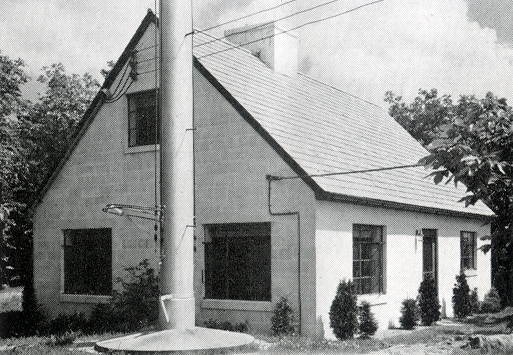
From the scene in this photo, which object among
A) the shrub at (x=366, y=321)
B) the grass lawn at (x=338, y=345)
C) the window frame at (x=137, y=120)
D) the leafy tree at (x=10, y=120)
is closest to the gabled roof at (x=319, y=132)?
the window frame at (x=137, y=120)

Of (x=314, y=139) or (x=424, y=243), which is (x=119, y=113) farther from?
(x=424, y=243)

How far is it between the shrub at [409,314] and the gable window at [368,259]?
2.48 ft

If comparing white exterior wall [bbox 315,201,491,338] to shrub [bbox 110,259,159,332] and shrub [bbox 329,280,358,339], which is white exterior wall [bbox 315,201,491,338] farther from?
shrub [bbox 110,259,159,332]

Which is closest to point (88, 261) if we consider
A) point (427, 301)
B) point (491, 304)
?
point (427, 301)

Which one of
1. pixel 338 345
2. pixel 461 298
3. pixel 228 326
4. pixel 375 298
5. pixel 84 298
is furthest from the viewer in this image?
pixel 461 298

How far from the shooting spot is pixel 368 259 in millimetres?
16609

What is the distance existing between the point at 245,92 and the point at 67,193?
236 inches

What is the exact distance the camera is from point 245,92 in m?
16.3

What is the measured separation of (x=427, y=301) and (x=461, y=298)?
2619 mm

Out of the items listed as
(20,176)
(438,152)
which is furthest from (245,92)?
(20,176)

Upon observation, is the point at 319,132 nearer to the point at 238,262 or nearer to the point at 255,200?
the point at 255,200

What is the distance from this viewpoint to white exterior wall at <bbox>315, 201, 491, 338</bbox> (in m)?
14.5

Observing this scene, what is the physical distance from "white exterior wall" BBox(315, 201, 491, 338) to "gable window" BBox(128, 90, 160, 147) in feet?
16.7

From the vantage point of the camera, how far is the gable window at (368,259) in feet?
53.0
